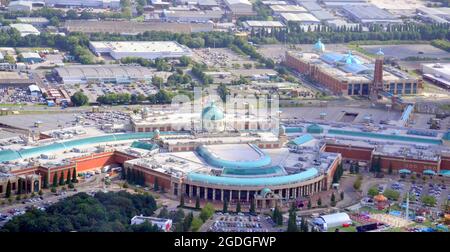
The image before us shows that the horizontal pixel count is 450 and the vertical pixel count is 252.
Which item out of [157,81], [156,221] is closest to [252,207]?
[156,221]

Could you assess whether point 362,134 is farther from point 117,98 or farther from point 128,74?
point 128,74

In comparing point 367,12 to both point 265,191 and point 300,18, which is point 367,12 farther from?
point 265,191

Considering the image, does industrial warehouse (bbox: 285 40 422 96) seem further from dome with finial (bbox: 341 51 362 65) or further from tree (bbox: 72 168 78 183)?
tree (bbox: 72 168 78 183)

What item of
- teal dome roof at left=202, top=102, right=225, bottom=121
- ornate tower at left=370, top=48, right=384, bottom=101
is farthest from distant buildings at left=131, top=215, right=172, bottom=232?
ornate tower at left=370, top=48, right=384, bottom=101

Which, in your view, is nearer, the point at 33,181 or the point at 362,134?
the point at 33,181

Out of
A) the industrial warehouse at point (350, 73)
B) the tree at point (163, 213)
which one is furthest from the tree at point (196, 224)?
the industrial warehouse at point (350, 73)
